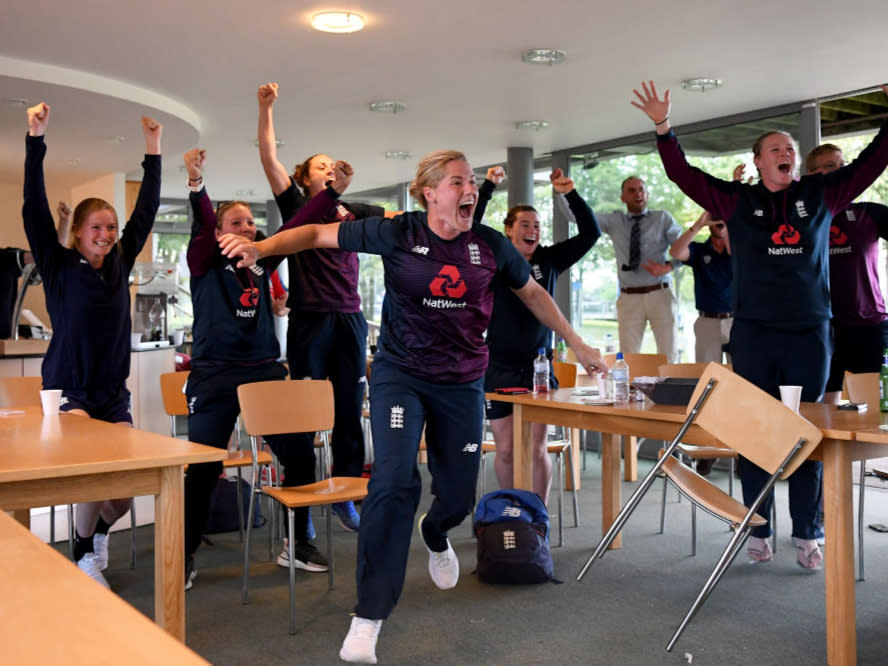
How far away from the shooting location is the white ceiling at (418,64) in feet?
16.2

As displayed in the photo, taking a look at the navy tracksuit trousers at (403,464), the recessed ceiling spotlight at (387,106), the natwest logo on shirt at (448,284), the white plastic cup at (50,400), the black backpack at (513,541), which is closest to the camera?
the navy tracksuit trousers at (403,464)

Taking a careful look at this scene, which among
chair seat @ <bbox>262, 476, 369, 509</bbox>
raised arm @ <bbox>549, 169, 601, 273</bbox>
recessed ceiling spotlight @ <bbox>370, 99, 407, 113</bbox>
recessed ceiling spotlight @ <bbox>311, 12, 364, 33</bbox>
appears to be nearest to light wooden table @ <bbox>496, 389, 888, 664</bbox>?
chair seat @ <bbox>262, 476, 369, 509</bbox>

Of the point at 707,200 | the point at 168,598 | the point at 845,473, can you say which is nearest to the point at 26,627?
the point at 168,598

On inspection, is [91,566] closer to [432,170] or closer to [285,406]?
[285,406]

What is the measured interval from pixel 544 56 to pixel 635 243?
1962mm

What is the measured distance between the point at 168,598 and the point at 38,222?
74.5 inches

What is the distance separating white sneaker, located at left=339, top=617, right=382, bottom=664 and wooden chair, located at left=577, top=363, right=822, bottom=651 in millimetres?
936

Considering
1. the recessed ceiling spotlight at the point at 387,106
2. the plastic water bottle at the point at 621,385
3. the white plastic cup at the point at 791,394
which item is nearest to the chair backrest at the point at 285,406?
the plastic water bottle at the point at 621,385

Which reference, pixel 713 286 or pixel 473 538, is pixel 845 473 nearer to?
pixel 473 538

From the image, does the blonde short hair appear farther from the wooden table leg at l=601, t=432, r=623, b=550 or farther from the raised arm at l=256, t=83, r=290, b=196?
the wooden table leg at l=601, t=432, r=623, b=550

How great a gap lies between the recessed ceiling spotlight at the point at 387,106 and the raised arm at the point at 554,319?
3.84 meters

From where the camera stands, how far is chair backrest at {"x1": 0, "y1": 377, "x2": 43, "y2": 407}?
4.03 meters

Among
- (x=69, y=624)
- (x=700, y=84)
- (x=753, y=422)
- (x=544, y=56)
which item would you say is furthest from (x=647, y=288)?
(x=69, y=624)

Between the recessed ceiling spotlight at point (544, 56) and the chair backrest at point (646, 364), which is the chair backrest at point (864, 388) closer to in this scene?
the chair backrest at point (646, 364)
